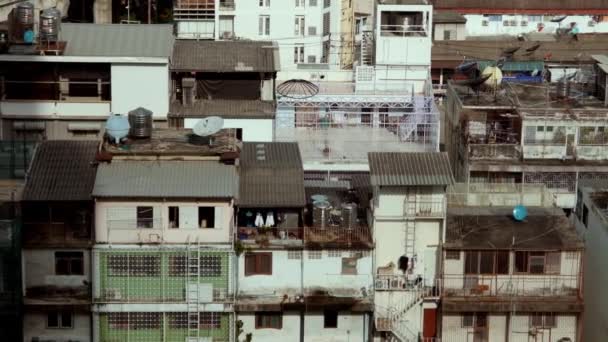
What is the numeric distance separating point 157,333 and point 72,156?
7273 millimetres

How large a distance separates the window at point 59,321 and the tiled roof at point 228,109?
15.0 metres

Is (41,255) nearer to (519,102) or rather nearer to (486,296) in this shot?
(486,296)

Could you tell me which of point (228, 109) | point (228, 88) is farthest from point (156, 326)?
point (228, 88)

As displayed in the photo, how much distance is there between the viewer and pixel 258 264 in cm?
4406

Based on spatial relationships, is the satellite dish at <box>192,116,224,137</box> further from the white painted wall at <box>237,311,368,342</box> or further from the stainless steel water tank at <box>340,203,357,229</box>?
the white painted wall at <box>237,311,368,342</box>

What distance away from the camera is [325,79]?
67375mm

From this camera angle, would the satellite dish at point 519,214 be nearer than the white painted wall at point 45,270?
No

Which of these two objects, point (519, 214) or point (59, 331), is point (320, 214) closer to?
point (519, 214)

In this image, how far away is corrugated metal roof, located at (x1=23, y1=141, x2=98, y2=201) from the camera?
44.2m

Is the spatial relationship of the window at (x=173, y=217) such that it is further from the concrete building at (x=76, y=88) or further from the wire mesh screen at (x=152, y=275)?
the concrete building at (x=76, y=88)

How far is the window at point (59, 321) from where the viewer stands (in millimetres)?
43594

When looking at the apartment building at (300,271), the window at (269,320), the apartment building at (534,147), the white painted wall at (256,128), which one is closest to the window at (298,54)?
the apartment building at (534,147)

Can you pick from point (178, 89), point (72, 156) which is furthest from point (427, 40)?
point (72, 156)

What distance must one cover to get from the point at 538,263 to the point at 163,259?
12.8 meters
